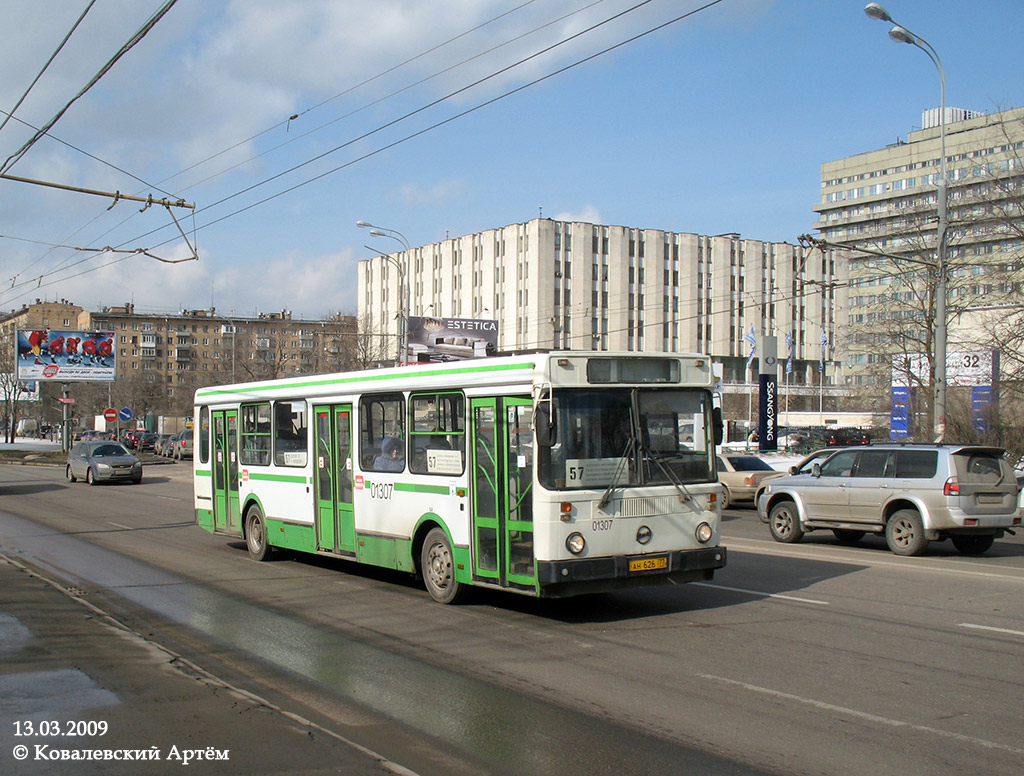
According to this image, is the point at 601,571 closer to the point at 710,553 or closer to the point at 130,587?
the point at 710,553

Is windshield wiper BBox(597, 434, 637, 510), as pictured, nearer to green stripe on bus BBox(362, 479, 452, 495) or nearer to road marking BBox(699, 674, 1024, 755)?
green stripe on bus BBox(362, 479, 452, 495)

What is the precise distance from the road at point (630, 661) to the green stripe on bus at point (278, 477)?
52.7 inches

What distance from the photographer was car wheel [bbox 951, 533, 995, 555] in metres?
15.5

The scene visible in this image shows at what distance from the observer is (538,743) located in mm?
5883

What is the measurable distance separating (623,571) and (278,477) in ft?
22.0

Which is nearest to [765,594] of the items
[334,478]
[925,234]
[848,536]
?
[334,478]

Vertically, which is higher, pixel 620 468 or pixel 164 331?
pixel 164 331

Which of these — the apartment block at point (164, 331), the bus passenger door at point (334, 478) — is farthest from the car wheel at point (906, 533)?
the apartment block at point (164, 331)

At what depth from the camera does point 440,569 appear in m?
10.9

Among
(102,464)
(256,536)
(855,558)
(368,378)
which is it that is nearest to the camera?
(368,378)

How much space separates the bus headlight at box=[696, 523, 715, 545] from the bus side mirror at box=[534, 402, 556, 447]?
2093 millimetres

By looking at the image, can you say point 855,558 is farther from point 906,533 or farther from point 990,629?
point 990,629

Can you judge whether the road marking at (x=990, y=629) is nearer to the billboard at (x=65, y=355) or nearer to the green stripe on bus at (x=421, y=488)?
the green stripe on bus at (x=421, y=488)

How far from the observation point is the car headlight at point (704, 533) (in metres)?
10.2
